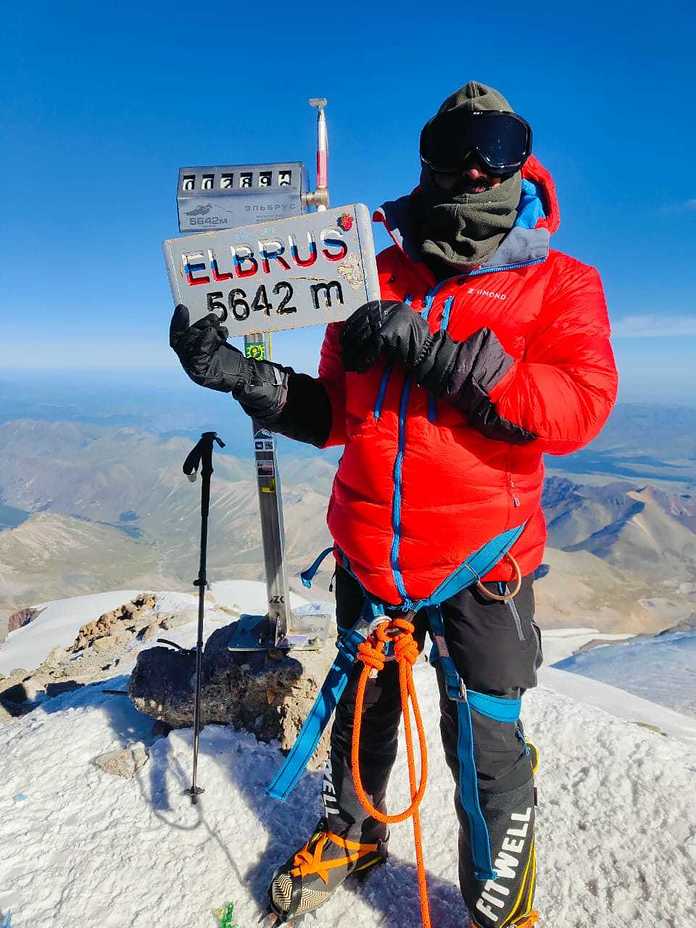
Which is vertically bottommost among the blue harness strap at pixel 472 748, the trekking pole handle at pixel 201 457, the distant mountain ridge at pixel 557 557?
the distant mountain ridge at pixel 557 557

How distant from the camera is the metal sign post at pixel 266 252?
2.47m

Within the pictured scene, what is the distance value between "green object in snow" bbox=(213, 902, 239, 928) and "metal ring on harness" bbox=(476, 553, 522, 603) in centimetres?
219

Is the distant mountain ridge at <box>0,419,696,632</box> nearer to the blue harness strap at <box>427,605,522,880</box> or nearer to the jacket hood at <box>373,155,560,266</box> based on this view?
the blue harness strap at <box>427,605,522,880</box>

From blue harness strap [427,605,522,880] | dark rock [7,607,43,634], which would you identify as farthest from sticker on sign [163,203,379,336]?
dark rock [7,607,43,634]

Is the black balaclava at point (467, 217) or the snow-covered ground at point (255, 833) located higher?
the black balaclava at point (467, 217)

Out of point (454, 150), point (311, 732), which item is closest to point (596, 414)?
point (454, 150)

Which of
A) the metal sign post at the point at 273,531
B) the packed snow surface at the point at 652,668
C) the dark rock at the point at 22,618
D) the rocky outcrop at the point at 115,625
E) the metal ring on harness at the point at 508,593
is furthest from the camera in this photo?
the dark rock at the point at 22,618

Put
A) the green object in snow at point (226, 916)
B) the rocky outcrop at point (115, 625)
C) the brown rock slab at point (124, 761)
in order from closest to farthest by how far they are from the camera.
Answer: the green object in snow at point (226, 916) < the brown rock slab at point (124, 761) < the rocky outcrop at point (115, 625)

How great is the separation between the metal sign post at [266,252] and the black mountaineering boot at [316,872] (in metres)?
2.86

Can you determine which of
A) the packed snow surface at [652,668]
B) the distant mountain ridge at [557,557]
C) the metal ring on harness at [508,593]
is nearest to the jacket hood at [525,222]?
the metal ring on harness at [508,593]

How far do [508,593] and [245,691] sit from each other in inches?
114

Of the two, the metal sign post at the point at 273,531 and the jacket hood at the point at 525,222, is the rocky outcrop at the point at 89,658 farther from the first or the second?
the jacket hood at the point at 525,222

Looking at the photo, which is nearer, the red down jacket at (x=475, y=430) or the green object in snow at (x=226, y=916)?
the red down jacket at (x=475, y=430)

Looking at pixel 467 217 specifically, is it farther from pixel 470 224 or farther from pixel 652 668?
pixel 652 668
